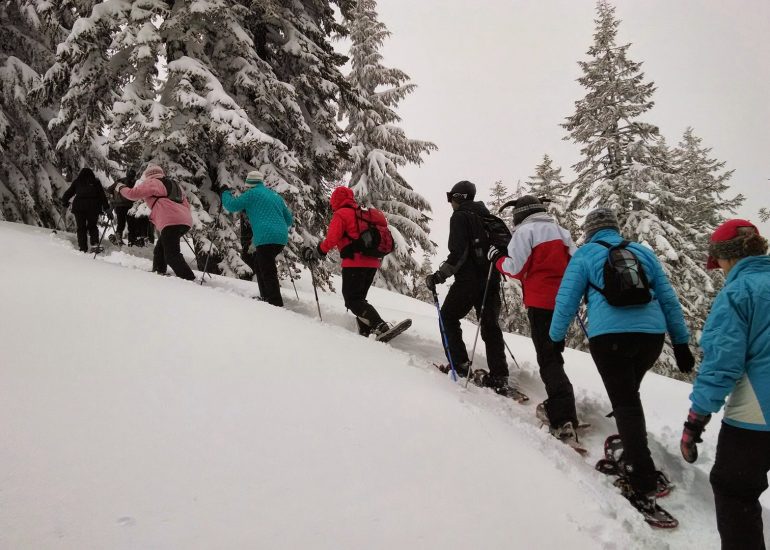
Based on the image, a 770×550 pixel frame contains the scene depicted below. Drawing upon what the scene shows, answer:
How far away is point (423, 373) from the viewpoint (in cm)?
468

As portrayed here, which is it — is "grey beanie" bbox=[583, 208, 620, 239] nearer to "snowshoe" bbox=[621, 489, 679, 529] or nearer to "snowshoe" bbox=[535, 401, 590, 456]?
"snowshoe" bbox=[535, 401, 590, 456]

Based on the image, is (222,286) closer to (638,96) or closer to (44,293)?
(44,293)

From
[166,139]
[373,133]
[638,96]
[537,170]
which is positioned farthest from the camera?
[537,170]

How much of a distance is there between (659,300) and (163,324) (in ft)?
13.7

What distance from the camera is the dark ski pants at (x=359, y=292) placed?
6234 mm

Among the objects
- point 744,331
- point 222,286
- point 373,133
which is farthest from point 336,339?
point 373,133

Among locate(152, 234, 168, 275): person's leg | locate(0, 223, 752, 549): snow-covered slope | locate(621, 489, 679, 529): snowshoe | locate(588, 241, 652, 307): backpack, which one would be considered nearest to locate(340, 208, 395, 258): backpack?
locate(0, 223, 752, 549): snow-covered slope

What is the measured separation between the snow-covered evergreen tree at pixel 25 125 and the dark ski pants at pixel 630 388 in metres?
14.1

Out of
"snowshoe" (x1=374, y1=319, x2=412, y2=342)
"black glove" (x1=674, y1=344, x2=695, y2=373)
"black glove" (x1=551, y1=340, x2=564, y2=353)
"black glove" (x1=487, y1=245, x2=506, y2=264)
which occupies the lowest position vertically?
"snowshoe" (x1=374, y1=319, x2=412, y2=342)

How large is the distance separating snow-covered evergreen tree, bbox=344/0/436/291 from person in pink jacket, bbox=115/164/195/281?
10782 mm

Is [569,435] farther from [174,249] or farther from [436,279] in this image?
[174,249]

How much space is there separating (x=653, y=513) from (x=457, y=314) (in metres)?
2.64

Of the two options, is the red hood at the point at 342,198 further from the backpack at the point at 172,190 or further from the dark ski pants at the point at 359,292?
the backpack at the point at 172,190

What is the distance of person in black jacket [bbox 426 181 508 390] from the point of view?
205 inches
